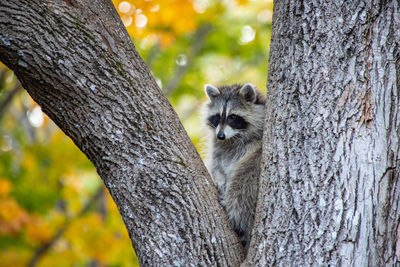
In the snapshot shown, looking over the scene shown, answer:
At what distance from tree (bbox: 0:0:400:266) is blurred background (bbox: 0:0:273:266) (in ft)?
10.5

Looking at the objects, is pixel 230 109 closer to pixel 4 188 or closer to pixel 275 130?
pixel 275 130

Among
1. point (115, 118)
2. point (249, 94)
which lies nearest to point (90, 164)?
point (249, 94)

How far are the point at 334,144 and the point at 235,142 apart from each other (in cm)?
205

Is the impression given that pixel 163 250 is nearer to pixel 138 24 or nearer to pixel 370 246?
pixel 370 246

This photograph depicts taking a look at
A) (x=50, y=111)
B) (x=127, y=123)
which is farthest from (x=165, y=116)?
(x=50, y=111)

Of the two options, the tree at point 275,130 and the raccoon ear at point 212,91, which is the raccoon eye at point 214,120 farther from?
the tree at point 275,130

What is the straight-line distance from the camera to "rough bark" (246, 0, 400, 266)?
1961 mm

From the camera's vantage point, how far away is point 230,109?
4.18 metres

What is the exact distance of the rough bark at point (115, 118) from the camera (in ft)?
6.99

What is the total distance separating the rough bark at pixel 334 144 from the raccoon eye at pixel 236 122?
1.81 metres

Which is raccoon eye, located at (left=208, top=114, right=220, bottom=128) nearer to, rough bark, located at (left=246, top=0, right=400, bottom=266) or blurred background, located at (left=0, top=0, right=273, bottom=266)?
→ blurred background, located at (left=0, top=0, right=273, bottom=266)

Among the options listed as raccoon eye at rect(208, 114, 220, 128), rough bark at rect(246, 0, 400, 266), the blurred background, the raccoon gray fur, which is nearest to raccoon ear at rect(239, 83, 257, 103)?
the raccoon gray fur

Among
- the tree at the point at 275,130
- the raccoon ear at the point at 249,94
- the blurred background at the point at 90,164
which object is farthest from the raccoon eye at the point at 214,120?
the tree at the point at 275,130

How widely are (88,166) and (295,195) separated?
5.41 metres
